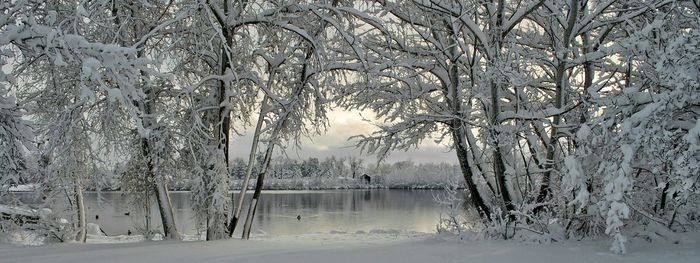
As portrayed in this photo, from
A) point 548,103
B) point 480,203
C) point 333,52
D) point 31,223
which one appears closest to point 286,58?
point 333,52

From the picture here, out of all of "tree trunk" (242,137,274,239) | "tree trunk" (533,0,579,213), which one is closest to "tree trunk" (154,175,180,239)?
"tree trunk" (242,137,274,239)

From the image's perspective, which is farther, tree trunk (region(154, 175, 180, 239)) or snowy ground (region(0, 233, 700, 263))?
tree trunk (region(154, 175, 180, 239))

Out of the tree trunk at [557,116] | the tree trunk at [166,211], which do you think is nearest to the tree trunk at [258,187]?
the tree trunk at [166,211]

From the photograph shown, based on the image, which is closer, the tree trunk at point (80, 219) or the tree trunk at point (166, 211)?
the tree trunk at point (166, 211)

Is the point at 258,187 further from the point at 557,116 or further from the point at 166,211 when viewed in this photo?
the point at 557,116

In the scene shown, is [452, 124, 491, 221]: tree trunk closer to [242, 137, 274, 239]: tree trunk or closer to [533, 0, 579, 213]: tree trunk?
[533, 0, 579, 213]: tree trunk

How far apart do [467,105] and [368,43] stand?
2.65 meters

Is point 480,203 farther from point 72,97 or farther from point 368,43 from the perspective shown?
point 72,97

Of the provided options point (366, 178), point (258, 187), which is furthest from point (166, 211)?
point (366, 178)

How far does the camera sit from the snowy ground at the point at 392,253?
5.60 m

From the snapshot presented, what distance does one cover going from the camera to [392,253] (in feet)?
19.7

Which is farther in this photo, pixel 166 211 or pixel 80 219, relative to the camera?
pixel 80 219

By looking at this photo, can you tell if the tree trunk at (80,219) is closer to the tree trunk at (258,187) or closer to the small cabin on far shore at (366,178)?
the tree trunk at (258,187)

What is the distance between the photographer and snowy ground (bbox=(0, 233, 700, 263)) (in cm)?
560
